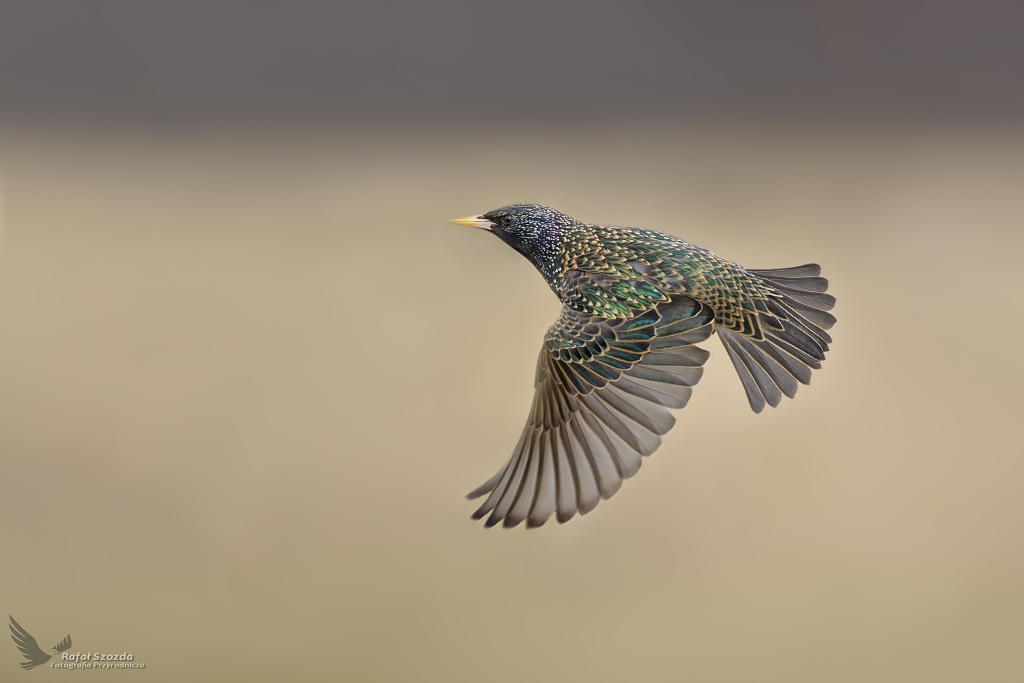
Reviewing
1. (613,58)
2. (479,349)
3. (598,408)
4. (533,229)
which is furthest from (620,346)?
(613,58)

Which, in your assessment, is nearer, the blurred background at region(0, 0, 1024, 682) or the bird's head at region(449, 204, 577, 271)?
the bird's head at region(449, 204, 577, 271)

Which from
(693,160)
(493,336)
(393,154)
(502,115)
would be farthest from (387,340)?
(693,160)

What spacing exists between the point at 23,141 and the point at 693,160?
1304mm

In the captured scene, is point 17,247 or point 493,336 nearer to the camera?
point 493,336

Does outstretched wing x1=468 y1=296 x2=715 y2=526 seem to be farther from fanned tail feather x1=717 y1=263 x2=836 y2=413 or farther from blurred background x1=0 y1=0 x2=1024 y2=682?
blurred background x1=0 y1=0 x2=1024 y2=682

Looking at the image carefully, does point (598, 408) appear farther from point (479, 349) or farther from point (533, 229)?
point (479, 349)

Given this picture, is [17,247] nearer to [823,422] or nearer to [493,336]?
[493,336]

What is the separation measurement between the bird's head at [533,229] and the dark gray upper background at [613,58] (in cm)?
41

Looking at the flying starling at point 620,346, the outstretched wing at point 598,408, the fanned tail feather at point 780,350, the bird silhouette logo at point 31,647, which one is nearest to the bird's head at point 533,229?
the flying starling at point 620,346

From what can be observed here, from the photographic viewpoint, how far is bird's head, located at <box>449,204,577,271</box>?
927 mm

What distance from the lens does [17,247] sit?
1352 millimetres

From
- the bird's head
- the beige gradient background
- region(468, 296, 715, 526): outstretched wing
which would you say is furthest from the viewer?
the beige gradient background

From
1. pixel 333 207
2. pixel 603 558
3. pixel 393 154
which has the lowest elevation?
pixel 603 558

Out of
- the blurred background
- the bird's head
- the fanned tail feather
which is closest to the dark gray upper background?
the blurred background
